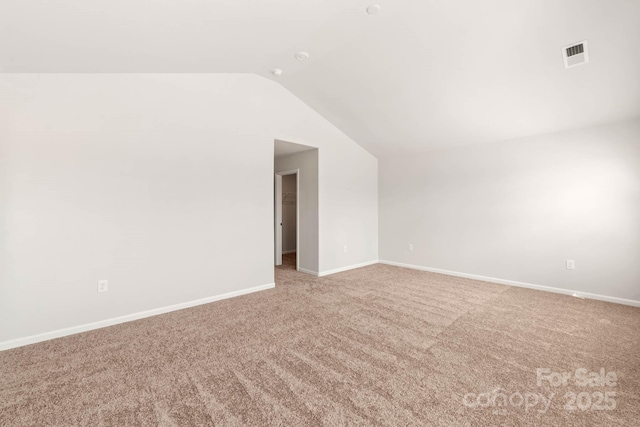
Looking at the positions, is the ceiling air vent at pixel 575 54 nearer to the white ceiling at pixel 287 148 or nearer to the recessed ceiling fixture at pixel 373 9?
the recessed ceiling fixture at pixel 373 9

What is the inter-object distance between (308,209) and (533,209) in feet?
11.6

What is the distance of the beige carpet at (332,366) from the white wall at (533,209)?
69cm

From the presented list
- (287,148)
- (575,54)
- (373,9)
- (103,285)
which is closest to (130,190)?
(103,285)

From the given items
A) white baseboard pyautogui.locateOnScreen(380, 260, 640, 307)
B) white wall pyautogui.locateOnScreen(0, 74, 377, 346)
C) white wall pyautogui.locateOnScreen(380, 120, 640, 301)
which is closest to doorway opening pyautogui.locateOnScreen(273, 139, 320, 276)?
white wall pyautogui.locateOnScreen(0, 74, 377, 346)

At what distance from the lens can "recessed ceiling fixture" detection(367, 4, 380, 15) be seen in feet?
7.90

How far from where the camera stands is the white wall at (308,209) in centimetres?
484

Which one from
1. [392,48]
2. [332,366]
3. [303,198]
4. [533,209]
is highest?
[392,48]

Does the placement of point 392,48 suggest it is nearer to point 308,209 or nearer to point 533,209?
point 308,209

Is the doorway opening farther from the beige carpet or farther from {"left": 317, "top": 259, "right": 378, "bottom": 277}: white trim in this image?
the beige carpet

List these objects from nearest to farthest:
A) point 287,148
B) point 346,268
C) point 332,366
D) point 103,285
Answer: point 332,366
point 103,285
point 287,148
point 346,268

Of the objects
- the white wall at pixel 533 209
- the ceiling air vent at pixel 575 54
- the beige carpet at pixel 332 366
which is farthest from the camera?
the white wall at pixel 533 209

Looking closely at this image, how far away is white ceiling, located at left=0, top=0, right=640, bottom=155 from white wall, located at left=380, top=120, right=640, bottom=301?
422 millimetres

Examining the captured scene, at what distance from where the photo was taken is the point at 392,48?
9.82 feet

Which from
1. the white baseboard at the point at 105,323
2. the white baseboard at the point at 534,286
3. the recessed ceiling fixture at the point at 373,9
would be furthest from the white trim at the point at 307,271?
the recessed ceiling fixture at the point at 373,9
